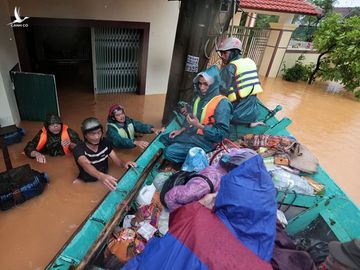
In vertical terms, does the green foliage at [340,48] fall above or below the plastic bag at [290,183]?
above

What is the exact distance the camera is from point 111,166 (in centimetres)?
386

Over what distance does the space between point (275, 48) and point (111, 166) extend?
8.11 meters

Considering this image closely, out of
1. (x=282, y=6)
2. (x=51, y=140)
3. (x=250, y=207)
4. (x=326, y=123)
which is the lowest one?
(x=326, y=123)

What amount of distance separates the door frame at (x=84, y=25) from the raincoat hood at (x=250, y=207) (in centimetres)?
493

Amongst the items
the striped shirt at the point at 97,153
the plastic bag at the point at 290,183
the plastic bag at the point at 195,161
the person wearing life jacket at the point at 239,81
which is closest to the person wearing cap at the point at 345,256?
the plastic bag at the point at 290,183

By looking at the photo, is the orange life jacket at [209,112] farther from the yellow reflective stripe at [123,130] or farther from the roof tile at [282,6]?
the roof tile at [282,6]

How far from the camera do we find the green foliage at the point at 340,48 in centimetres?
835

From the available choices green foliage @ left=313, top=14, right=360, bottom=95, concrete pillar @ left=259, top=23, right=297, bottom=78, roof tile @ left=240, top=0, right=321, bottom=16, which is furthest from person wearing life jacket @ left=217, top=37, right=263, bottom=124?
green foliage @ left=313, top=14, right=360, bottom=95

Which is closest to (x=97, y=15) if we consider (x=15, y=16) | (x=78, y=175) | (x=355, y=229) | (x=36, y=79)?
(x=15, y=16)

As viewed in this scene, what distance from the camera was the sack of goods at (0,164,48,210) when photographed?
9.23ft

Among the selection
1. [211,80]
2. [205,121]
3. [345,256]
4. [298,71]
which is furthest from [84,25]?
[298,71]

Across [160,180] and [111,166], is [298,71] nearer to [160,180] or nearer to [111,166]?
[111,166]

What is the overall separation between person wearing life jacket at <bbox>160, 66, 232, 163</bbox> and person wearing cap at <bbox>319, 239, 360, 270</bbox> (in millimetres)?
1589

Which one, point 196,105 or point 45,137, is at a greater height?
point 196,105
